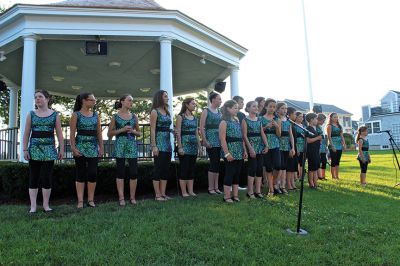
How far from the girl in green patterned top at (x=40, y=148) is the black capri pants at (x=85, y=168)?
0.32m

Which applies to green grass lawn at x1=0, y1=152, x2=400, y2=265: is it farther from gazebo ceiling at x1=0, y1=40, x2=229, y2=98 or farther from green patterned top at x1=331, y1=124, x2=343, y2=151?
gazebo ceiling at x1=0, y1=40, x2=229, y2=98

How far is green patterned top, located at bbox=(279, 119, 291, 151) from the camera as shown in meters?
6.88

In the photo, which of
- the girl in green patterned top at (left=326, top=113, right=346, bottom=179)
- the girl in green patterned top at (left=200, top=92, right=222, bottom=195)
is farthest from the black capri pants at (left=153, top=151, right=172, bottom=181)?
the girl in green patterned top at (left=326, top=113, right=346, bottom=179)

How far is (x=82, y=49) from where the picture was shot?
9.34 metres

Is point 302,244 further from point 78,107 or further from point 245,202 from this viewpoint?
point 78,107

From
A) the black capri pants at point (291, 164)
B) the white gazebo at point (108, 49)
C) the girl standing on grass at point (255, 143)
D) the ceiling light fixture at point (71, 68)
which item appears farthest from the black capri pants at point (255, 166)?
the ceiling light fixture at point (71, 68)

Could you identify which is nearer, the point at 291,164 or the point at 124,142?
the point at 124,142

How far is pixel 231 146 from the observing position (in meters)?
5.72

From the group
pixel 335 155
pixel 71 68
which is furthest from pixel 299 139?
pixel 71 68

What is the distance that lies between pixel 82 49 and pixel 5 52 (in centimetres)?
187

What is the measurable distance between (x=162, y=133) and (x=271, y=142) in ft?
6.54

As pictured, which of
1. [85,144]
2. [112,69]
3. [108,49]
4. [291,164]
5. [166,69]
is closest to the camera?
[85,144]

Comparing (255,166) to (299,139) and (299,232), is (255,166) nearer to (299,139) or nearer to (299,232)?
(299,232)

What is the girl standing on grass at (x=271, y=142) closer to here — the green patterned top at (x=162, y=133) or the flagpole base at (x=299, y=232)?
the green patterned top at (x=162, y=133)
